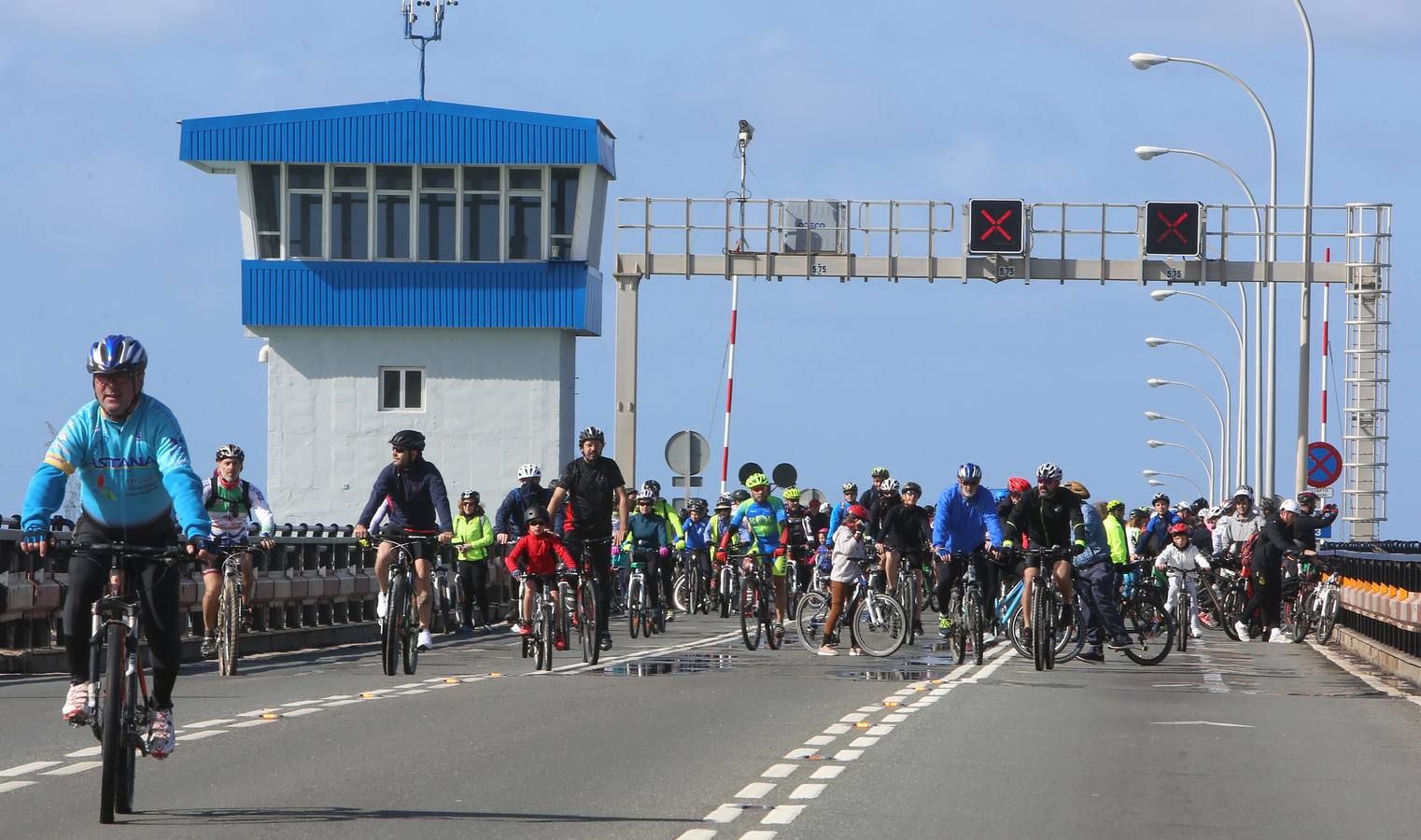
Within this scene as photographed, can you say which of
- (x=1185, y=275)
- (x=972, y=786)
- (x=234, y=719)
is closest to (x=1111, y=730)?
(x=972, y=786)

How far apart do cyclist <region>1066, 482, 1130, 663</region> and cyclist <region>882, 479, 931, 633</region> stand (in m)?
2.33

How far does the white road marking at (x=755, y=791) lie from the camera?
34.9ft

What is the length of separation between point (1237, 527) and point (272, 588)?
1279 cm

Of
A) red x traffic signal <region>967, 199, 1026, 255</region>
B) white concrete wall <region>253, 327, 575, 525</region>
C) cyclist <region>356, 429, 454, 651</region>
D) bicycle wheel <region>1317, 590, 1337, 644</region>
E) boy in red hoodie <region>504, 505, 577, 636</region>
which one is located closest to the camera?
cyclist <region>356, 429, 454, 651</region>

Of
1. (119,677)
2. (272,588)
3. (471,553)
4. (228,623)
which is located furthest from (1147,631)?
(119,677)

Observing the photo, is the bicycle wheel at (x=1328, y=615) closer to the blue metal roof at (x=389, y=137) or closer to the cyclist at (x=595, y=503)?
the cyclist at (x=595, y=503)

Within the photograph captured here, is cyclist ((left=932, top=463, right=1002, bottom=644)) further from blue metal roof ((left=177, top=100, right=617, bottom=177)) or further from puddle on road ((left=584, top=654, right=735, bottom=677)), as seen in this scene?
blue metal roof ((left=177, top=100, right=617, bottom=177))

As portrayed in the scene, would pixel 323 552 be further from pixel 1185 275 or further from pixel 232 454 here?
pixel 1185 275

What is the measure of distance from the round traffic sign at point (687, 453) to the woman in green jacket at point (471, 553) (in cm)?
895

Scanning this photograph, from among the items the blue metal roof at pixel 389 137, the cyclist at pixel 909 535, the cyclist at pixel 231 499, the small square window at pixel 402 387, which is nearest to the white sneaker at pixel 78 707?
the cyclist at pixel 231 499

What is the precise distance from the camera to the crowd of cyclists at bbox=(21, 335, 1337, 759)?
9.43m

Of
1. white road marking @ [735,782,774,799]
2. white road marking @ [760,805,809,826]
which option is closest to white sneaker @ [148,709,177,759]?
white road marking @ [760,805,809,826]

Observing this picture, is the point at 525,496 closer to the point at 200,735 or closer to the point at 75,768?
the point at 200,735

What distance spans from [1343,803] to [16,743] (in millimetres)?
6540
